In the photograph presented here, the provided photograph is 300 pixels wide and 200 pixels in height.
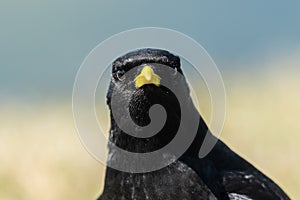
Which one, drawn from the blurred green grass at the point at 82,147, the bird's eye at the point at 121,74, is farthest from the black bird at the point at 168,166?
the blurred green grass at the point at 82,147

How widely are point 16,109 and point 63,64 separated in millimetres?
4298

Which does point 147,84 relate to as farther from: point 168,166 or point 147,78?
point 168,166

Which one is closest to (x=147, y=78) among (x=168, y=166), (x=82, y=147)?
(x=168, y=166)

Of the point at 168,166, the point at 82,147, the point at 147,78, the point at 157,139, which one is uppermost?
Answer: the point at 147,78

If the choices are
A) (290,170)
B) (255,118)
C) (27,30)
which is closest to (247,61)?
(255,118)

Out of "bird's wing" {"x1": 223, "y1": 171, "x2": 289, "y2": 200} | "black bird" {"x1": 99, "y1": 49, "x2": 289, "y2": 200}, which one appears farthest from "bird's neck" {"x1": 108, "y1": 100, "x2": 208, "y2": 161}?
"bird's wing" {"x1": 223, "y1": 171, "x2": 289, "y2": 200}

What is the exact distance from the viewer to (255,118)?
16.1 m

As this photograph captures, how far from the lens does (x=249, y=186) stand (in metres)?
10.9

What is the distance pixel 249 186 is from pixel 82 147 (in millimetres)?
5162

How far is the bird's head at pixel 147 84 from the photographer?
10.6 metres

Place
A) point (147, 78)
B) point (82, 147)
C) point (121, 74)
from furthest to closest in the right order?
point (82, 147) → point (121, 74) → point (147, 78)

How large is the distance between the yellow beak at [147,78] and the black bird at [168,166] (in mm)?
12

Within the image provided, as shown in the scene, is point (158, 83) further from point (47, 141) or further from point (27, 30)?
point (27, 30)

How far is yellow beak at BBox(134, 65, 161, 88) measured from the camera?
410 inches
